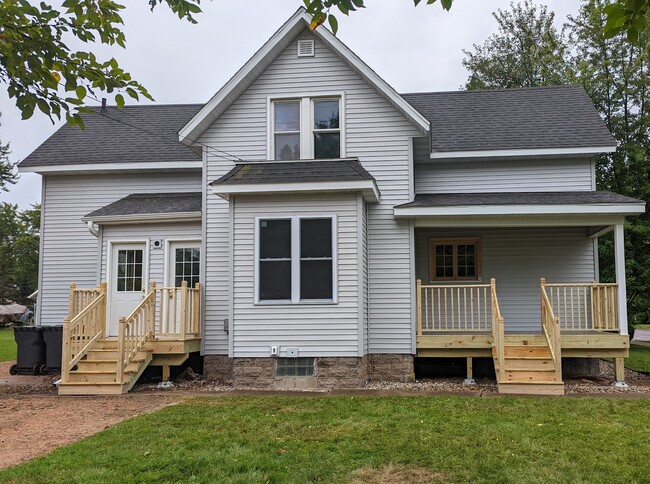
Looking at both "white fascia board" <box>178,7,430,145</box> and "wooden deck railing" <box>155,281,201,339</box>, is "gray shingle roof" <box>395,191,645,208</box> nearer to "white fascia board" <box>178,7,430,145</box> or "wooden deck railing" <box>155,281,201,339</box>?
"white fascia board" <box>178,7,430,145</box>

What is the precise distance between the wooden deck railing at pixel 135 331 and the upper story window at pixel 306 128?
3.65 m

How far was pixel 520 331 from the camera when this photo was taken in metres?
12.6

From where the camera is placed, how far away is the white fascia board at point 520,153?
12492mm

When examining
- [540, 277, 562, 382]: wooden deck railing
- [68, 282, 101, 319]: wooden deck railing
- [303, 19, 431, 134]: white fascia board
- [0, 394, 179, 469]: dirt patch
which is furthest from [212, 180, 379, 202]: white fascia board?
[540, 277, 562, 382]: wooden deck railing

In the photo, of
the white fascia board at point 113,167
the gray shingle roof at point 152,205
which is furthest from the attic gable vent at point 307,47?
the gray shingle roof at point 152,205

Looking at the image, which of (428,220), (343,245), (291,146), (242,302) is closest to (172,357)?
(242,302)

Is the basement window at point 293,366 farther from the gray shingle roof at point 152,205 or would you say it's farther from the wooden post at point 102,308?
the gray shingle roof at point 152,205

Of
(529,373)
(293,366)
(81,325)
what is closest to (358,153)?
(293,366)

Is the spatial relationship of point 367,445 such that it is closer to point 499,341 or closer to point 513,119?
point 499,341

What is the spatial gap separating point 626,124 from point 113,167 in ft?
55.6

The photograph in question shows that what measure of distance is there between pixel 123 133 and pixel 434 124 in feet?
25.9

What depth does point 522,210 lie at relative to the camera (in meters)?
10.7

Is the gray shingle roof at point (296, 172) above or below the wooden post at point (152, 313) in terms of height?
above

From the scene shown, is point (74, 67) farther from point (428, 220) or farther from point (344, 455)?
point (428, 220)
